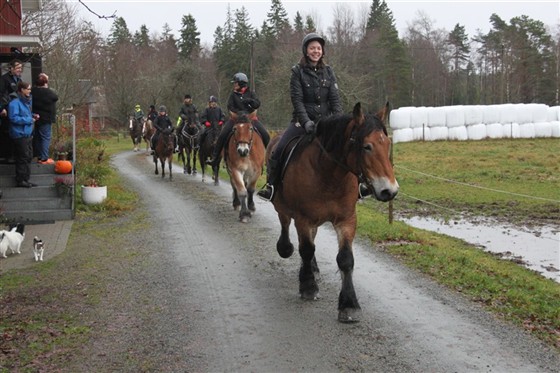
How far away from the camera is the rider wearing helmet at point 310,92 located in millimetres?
7469

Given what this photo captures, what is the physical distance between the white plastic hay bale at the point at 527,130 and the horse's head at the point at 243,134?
3365 cm

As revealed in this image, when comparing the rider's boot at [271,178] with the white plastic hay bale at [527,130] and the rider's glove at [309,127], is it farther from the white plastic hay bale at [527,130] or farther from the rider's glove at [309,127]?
the white plastic hay bale at [527,130]

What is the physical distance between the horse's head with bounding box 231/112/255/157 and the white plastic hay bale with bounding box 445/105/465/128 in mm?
30718

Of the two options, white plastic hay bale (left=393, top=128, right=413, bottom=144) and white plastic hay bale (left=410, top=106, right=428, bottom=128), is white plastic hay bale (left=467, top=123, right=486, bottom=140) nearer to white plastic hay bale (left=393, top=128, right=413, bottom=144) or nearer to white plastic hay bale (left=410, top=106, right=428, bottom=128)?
white plastic hay bale (left=410, top=106, right=428, bottom=128)

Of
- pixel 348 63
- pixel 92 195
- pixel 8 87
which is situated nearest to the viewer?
pixel 8 87

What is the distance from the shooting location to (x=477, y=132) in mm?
41469

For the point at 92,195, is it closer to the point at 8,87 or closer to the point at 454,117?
the point at 8,87

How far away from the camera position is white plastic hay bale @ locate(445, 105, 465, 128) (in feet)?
135

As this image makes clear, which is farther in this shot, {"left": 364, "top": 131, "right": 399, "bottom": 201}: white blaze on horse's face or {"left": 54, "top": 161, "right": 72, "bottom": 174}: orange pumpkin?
{"left": 54, "top": 161, "right": 72, "bottom": 174}: orange pumpkin

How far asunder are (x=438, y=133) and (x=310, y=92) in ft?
116

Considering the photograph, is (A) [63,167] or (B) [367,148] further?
(A) [63,167]

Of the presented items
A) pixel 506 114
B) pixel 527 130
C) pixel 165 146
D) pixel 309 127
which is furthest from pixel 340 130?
pixel 527 130

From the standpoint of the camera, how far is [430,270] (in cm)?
856

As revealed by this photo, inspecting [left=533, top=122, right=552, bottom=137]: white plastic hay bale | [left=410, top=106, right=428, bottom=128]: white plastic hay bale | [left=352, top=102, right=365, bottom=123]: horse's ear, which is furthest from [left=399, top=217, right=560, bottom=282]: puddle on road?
[left=533, top=122, right=552, bottom=137]: white plastic hay bale
